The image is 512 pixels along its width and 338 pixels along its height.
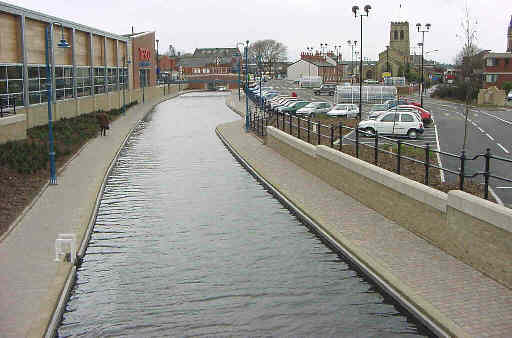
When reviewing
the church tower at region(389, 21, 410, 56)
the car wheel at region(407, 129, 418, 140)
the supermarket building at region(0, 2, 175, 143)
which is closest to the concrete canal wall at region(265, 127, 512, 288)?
the supermarket building at region(0, 2, 175, 143)

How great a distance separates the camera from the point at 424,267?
41.3ft

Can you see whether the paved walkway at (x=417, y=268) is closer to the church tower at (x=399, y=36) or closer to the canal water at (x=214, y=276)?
the canal water at (x=214, y=276)

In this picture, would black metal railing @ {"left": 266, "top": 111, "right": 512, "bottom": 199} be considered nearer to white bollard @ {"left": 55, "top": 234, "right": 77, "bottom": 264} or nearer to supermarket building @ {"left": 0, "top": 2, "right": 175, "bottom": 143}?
white bollard @ {"left": 55, "top": 234, "right": 77, "bottom": 264}

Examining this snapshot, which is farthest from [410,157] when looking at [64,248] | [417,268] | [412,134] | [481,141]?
[64,248]

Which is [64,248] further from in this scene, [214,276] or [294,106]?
[294,106]

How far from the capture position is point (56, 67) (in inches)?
1885

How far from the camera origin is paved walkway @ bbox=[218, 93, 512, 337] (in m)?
9.95

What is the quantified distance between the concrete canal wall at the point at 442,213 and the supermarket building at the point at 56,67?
11.9 metres

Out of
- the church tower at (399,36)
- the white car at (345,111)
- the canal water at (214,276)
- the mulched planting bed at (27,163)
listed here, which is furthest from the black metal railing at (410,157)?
the church tower at (399,36)

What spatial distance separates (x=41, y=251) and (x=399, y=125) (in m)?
26.8

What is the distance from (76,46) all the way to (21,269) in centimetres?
4484

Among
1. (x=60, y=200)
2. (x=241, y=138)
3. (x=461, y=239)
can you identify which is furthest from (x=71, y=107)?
(x=461, y=239)

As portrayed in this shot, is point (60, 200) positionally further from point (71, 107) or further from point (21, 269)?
point (71, 107)

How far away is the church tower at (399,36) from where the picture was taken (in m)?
162
